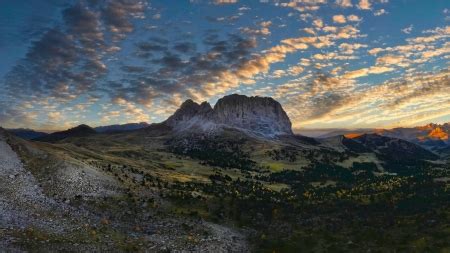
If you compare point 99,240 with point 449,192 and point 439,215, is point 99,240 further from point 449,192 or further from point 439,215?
point 449,192

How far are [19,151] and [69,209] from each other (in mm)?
30626

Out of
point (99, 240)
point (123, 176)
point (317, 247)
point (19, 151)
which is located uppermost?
point (19, 151)

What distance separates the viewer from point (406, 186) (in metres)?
128

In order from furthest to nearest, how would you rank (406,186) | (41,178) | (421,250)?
1. (406,186)
2. (41,178)
3. (421,250)

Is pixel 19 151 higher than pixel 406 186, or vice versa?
pixel 19 151

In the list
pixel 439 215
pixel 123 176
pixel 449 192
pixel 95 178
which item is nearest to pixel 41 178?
pixel 95 178

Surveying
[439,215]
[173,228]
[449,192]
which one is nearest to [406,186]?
[449,192]

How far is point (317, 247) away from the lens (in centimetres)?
7019

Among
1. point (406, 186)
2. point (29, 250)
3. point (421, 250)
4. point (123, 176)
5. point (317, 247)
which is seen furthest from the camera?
point (406, 186)

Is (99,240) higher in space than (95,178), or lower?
lower

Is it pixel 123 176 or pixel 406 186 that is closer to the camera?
pixel 123 176

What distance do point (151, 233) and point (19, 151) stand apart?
43893 mm

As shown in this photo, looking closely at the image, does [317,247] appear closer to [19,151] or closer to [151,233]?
[151,233]

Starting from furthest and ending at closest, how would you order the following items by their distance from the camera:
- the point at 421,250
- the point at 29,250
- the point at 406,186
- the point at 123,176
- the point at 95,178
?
the point at 406,186, the point at 123,176, the point at 95,178, the point at 421,250, the point at 29,250
